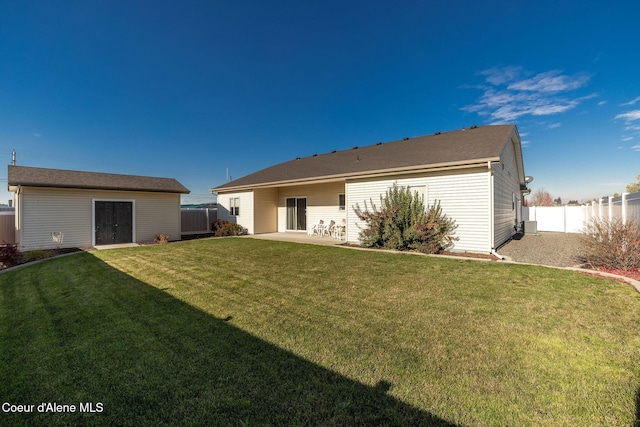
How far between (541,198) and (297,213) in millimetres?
53561

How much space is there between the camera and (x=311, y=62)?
15.5 meters

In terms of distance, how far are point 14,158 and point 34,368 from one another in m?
33.9

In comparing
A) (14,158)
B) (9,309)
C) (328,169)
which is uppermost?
(14,158)

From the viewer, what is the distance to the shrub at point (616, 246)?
5.93m

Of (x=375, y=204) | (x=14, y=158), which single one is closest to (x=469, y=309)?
(x=375, y=204)

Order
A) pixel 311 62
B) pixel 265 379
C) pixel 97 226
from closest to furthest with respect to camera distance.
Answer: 1. pixel 265 379
2. pixel 97 226
3. pixel 311 62

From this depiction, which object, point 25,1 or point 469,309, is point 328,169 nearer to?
point 469,309

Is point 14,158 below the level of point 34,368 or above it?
above

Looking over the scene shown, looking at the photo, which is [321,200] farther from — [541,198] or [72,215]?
[541,198]

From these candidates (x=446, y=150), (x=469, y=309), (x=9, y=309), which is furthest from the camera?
(x=446, y=150)

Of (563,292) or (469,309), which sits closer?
(469,309)

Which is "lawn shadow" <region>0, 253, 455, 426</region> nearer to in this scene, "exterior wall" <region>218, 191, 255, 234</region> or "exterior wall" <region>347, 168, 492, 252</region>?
"exterior wall" <region>347, 168, 492, 252</region>

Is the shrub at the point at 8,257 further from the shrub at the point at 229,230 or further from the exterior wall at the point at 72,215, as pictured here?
the shrub at the point at 229,230

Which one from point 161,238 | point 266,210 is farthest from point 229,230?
point 161,238
